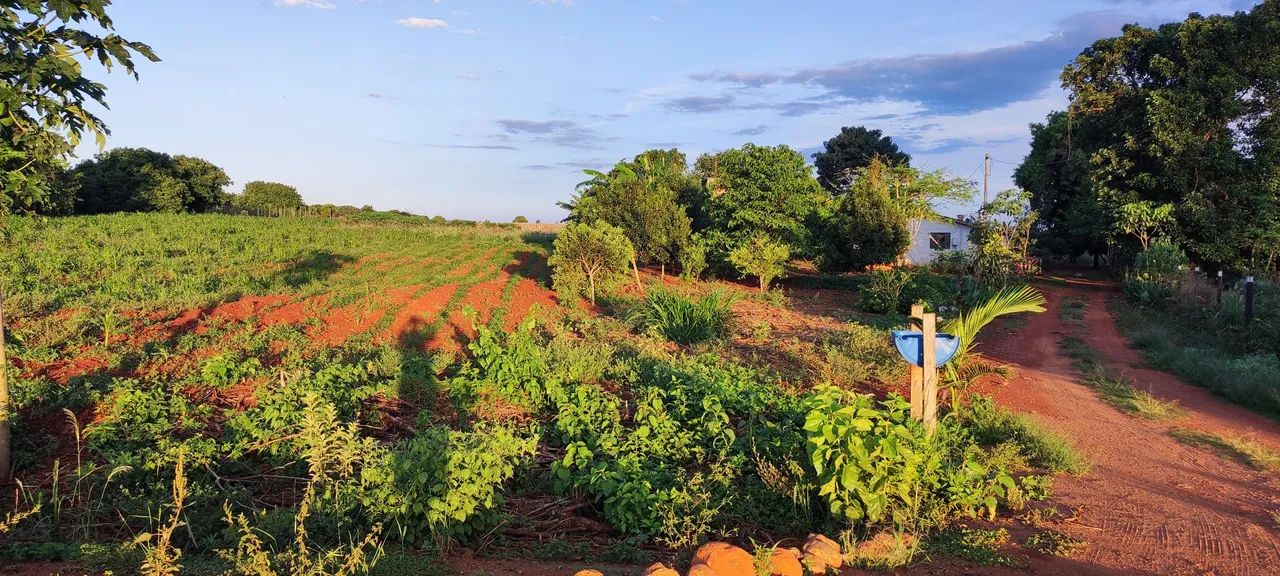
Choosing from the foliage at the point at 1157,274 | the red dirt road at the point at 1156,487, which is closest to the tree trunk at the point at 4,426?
the red dirt road at the point at 1156,487

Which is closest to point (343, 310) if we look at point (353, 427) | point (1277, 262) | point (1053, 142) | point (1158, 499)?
point (353, 427)

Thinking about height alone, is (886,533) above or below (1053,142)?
below

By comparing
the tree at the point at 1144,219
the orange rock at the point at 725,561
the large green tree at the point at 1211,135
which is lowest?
the orange rock at the point at 725,561

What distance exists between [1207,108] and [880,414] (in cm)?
1990

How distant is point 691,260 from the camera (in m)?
19.4

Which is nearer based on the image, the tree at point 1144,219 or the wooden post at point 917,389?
the wooden post at point 917,389

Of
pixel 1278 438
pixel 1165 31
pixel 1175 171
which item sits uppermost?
pixel 1165 31

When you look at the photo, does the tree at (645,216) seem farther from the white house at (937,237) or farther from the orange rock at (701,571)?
the white house at (937,237)

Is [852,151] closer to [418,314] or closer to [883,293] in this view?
[883,293]

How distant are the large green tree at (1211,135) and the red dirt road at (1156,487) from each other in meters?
12.0

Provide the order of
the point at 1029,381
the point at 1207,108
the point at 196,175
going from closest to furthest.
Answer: the point at 1029,381 → the point at 1207,108 → the point at 196,175

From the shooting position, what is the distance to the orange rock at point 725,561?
328cm

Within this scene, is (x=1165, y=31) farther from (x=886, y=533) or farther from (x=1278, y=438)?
(x=886, y=533)

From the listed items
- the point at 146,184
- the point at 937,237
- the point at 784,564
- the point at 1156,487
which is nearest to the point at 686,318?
the point at 1156,487
